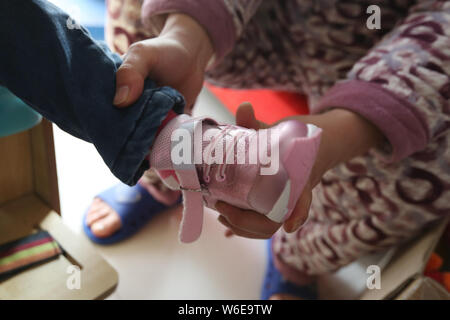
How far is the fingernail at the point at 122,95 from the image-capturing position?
35 centimetres

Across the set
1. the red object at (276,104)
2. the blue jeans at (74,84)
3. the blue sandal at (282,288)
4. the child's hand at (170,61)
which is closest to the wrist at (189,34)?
the child's hand at (170,61)

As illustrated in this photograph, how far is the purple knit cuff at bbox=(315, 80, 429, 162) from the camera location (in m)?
0.41

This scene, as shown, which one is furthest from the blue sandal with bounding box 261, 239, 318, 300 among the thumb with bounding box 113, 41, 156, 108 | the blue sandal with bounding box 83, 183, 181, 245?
the thumb with bounding box 113, 41, 156, 108

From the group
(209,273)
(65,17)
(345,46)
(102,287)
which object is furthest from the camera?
(209,273)

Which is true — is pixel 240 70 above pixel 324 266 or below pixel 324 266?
above

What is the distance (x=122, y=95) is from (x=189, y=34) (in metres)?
0.17

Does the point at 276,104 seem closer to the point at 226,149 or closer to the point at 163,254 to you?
the point at 163,254

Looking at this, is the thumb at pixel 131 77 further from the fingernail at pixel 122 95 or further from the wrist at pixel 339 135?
the wrist at pixel 339 135

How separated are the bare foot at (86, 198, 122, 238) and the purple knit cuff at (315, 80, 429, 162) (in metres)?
0.52

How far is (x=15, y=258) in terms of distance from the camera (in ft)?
1.59

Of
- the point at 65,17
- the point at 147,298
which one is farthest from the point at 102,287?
the point at 65,17

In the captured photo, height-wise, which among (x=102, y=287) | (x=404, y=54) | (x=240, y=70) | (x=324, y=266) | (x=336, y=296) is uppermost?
(x=404, y=54)
